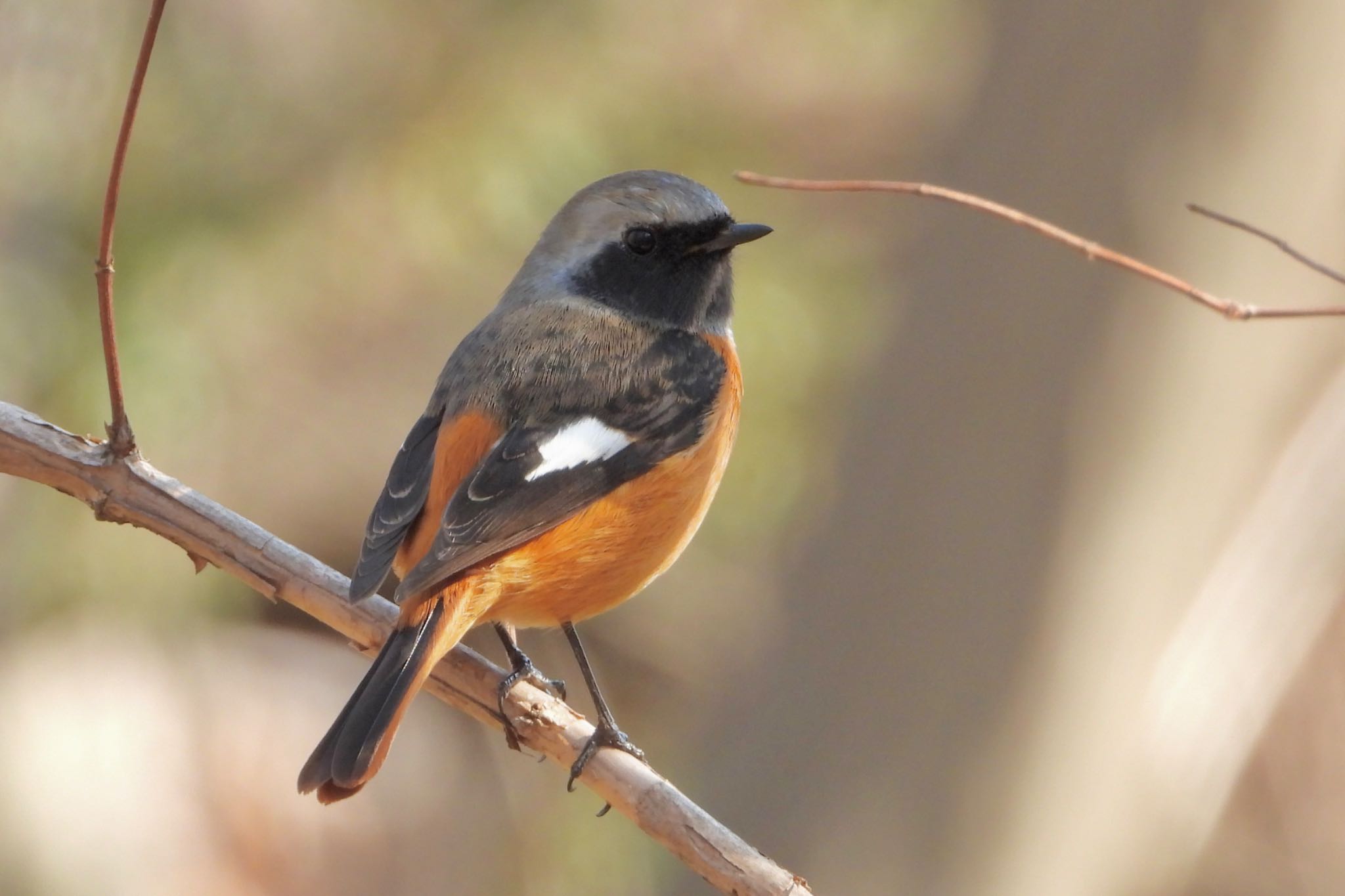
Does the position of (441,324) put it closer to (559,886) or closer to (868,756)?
(559,886)

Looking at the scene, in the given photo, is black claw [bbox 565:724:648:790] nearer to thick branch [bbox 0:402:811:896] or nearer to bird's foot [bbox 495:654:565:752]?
thick branch [bbox 0:402:811:896]

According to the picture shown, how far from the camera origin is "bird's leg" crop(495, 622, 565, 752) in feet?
8.78

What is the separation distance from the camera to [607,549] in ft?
9.24

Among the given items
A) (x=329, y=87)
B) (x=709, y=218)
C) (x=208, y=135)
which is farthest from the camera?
(x=329, y=87)

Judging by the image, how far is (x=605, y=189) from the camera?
3289 mm

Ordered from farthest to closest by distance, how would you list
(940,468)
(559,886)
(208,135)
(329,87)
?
(559,886) < (329,87) < (208,135) < (940,468)

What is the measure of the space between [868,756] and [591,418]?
1699 millimetres

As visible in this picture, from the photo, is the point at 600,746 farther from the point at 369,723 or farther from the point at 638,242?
the point at 638,242

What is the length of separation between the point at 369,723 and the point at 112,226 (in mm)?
909

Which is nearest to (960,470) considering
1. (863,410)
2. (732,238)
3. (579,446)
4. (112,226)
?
(863,410)

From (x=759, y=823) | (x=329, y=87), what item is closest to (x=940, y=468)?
(x=759, y=823)

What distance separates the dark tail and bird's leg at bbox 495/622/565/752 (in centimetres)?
23

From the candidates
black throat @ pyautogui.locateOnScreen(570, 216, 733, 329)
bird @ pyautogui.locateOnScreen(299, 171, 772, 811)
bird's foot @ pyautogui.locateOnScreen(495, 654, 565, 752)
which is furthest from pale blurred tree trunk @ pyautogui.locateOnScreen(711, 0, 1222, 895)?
bird's foot @ pyautogui.locateOnScreen(495, 654, 565, 752)

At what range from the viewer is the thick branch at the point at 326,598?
2332 mm
